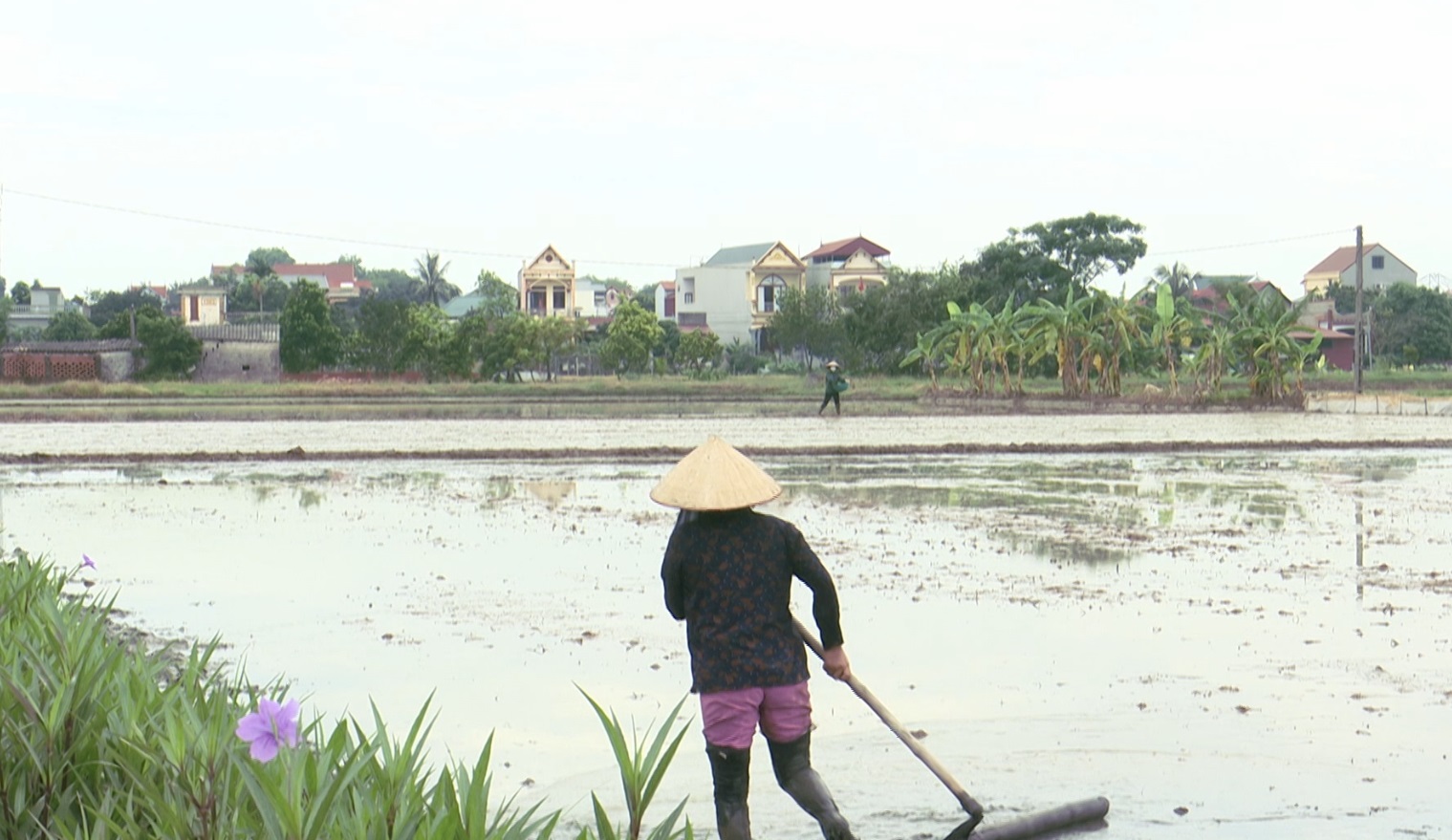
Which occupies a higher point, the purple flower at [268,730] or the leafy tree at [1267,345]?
the leafy tree at [1267,345]

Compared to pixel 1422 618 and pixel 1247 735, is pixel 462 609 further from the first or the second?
pixel 1422 618

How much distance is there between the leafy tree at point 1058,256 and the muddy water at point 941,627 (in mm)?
50551

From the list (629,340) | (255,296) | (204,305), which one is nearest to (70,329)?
(204,305)

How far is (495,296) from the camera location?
94125 millimetres

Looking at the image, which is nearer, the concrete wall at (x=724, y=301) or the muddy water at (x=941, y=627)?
the muddy water at (x=941, y=627)

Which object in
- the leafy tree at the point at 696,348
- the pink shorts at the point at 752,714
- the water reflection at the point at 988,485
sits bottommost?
the water reflection at the point at 988,485

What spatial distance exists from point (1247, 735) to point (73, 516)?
37.5ft

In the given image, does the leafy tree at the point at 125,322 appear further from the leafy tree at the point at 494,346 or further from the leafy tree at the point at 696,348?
the leafy tree at the point at 696,348

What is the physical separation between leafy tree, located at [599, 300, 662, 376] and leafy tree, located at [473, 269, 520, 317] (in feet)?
35.4

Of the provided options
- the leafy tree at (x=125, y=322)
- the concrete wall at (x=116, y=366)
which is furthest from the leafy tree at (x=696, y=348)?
the concrete wall at (x=116, y=366)

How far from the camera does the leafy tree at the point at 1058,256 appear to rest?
67.8 metres

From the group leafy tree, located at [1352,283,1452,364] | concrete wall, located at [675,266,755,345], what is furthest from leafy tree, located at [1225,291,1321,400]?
concrete wall, located at [675,266,755,345]

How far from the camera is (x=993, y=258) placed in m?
69.4

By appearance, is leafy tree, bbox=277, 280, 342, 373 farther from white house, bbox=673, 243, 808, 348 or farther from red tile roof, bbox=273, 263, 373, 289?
red tile roof, bbox=273, 263, 373, 289
